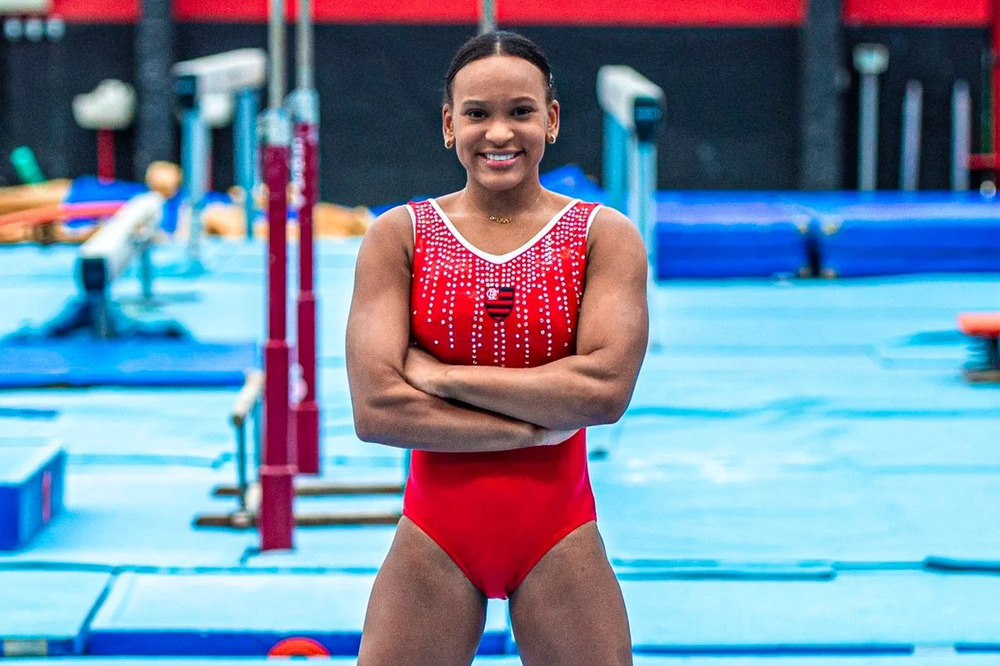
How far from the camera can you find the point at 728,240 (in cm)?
1117

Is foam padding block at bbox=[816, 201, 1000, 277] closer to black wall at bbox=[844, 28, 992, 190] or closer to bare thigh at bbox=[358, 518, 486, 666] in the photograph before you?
black wall at bbox=[844, 28, 992, 190]

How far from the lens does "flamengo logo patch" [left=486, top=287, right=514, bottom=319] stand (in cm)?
221

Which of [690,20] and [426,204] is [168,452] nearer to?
[426,204]

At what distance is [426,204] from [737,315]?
291 inches

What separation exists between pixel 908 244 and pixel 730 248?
138 cm

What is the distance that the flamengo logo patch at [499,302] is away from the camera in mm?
2211

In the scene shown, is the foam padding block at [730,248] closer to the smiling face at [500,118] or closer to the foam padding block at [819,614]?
the foam padding block at [819,614]

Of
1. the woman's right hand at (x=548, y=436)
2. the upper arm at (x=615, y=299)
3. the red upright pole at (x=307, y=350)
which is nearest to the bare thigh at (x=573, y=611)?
the woman's right hand at (x=548, y=436)

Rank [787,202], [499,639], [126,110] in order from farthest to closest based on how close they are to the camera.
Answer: [126,110]
[787,202]
[499,639]

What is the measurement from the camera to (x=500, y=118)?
2.21 metres

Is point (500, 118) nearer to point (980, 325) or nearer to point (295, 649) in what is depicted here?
point (295, 649)

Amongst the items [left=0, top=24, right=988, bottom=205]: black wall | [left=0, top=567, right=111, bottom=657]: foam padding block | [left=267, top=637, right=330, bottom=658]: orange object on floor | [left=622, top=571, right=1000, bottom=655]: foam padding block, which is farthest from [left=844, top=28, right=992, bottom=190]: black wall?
[left=267, top=637, right=330, bottom=658]: orange object on floor

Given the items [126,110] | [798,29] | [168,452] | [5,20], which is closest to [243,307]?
[168,452]

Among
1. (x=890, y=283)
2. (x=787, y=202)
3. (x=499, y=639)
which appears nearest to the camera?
(x=499, y=639)
